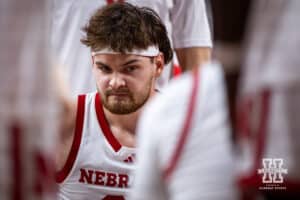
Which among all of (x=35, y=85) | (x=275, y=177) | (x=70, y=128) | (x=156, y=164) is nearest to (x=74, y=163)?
(x=70, y=128)

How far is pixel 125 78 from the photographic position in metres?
2.15

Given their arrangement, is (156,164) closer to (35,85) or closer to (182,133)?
(182,133)

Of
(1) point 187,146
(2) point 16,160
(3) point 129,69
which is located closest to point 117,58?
(3) point 129,69

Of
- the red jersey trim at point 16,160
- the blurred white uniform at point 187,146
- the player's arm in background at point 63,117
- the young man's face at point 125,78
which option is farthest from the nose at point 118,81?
the blurred white uniform at point 187,146

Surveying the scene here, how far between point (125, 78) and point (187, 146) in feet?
2.61

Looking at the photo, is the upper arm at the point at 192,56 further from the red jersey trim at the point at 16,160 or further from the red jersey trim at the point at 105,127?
the red jersey trim at the point at 16,160

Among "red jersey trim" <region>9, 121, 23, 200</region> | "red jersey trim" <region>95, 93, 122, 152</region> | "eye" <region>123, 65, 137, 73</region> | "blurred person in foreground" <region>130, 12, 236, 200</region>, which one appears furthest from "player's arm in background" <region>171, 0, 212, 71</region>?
"blurred person in foreground" <region>130, 12, 236, 200</region>

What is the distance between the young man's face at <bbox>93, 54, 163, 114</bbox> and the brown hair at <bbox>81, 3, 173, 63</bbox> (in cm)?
3

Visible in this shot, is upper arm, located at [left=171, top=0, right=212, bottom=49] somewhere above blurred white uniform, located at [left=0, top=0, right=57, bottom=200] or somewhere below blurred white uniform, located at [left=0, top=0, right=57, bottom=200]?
above

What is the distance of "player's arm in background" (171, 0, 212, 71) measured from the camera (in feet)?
7.13

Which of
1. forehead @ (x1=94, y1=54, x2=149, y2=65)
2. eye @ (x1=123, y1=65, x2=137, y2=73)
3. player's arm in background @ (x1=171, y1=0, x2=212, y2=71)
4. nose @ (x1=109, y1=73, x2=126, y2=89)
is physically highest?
player's arm in background @ (x1=171, y1=0, x2=212, y2=71)

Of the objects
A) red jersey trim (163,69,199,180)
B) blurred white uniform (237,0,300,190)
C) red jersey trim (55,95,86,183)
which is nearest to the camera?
red jersey trim (163,69,199,180)

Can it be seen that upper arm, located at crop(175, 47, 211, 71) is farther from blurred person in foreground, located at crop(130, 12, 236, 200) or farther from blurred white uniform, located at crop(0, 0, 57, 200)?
blurred person in foreground, located at crop(130, 12, 236, 200)

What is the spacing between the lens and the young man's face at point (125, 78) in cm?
216
